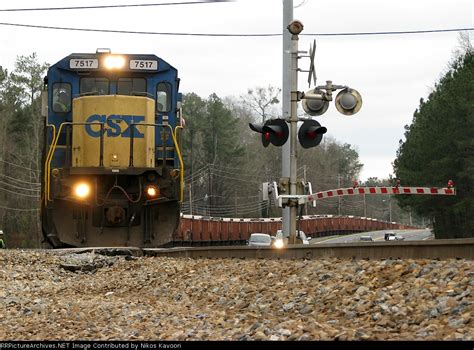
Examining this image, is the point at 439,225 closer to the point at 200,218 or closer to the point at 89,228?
the point at 200,218

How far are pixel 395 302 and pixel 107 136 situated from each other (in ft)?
34.5

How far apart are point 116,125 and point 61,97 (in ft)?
4.54

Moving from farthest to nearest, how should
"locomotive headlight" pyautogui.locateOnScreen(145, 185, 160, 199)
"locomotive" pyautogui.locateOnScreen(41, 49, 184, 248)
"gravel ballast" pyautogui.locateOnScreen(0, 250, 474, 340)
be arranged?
"locomotive headlight" pyautogui.locateOnScreen(145, 185, 160, 199) < "locomotive" pyautogui.locateOnScreen(41, 49, 184, 248) < "gravel ballast" pyautogui.locateOnScreen(0, 250, 474, 340)

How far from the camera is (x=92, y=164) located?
51.0 ft

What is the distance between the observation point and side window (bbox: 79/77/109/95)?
15970 millimetres

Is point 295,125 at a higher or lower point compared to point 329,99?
lower

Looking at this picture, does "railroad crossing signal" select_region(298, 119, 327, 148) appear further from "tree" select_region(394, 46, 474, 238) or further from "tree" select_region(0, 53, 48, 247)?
"tree" select_region(0, 53, 48, 247)

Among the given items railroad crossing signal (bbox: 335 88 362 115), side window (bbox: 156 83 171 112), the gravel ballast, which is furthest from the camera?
side window (bbox: 156 83 171 112)

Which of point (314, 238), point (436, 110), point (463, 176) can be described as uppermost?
point (436, 110)

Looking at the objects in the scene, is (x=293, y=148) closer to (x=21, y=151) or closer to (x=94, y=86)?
(x=94, y=86)

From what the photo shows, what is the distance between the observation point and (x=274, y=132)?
42.3ft

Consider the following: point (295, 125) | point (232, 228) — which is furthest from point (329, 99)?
point (232, 228)

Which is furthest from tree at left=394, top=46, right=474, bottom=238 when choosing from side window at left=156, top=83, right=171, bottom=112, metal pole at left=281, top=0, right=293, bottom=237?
side window at left=156, top=83, right=171, bottom=112

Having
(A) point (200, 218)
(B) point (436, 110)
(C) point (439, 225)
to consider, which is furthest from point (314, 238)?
(A) point (200, 218)
